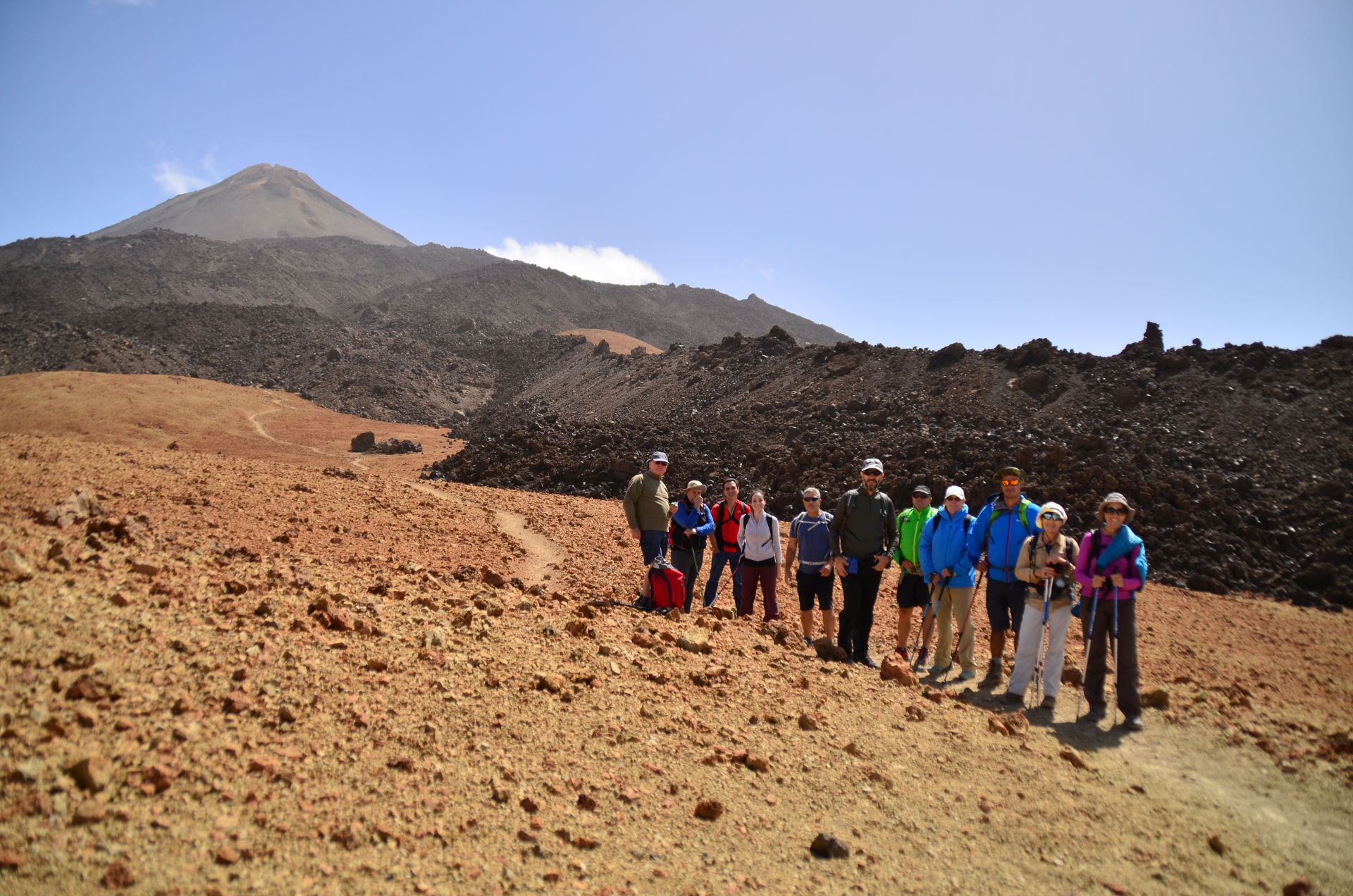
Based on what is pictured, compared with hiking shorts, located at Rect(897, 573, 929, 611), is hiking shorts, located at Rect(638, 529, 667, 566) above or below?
above

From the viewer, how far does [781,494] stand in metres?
17.2

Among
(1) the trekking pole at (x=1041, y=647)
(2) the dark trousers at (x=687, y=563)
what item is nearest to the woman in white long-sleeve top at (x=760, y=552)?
(2) the dark trousers at (x=687, y=563)

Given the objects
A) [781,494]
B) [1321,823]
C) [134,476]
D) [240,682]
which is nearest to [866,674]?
[1321,823]

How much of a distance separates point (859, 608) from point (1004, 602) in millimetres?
1270

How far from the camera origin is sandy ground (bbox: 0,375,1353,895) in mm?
2727

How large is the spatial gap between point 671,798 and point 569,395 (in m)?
36.0

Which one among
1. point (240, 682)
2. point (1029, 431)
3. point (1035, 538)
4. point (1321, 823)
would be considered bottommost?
point (1321, 823)

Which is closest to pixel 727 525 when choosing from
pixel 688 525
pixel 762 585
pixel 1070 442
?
pixel 688 525

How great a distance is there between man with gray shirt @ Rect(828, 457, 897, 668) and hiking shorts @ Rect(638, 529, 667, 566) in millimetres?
1794

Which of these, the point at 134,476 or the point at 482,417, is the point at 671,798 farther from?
the point at 482,417

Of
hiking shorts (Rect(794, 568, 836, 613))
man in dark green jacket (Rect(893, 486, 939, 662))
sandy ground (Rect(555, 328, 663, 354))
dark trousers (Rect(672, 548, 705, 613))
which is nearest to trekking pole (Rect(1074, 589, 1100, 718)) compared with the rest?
man in dark green jacket (Rect(893, 486, 939, 662))

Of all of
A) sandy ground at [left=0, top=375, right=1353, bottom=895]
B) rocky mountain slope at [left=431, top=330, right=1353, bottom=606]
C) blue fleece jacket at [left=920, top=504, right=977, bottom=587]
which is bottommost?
sandy ground at [left=0, top=375, right=1353, bottom=895]

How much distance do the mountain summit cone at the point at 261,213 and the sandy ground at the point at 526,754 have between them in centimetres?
12713

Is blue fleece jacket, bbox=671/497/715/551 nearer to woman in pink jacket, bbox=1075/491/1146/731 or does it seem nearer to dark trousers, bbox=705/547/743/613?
dark trousers, bbox=705/547/743/613
